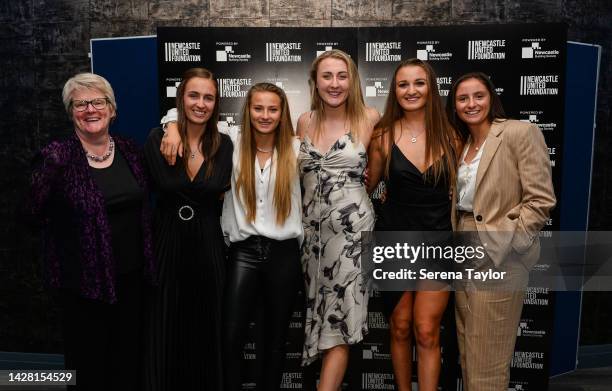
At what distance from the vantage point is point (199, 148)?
2316mm

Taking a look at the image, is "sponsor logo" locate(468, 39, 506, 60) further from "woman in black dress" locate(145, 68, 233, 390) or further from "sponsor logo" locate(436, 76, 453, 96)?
"woman in black dress" locate(145, 68, 233, 390)

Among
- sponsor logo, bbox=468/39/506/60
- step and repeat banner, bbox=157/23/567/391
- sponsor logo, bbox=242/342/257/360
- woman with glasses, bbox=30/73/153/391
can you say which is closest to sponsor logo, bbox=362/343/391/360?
step and repeat banner, bbox=157/23/567/391

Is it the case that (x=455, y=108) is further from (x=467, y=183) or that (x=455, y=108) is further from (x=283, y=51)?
(x=283, y=51)

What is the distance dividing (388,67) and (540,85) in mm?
897

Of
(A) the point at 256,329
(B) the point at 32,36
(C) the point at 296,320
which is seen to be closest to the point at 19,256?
(B) the point at 32,36

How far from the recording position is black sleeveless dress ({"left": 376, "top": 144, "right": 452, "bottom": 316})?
228cm

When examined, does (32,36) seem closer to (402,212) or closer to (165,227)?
(165,227)

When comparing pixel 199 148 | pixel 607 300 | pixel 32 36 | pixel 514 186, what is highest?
pixel 32 36

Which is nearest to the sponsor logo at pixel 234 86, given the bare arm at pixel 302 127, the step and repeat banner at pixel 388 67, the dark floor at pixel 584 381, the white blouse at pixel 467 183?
the step and repeat banner at pixel 388 67

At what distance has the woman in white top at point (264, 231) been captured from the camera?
7.36ft

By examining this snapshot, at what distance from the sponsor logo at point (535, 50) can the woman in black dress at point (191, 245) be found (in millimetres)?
1886

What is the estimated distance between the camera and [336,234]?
2320 millimetres

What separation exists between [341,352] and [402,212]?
0.70 metres

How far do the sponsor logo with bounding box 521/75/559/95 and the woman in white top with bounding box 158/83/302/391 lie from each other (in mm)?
1610
